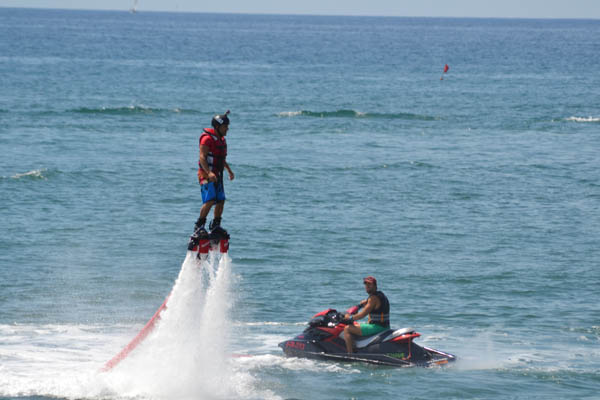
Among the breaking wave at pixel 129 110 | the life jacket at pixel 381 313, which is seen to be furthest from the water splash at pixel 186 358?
the breaking wave at pixel 129 110

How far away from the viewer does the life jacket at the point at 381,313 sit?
19.9 meters

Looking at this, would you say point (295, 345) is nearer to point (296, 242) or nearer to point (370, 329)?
point (370, 329)

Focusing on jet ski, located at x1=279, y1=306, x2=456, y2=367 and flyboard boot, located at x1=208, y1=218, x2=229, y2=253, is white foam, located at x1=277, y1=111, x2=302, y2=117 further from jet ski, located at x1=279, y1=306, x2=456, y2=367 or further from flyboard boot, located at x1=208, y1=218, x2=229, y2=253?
flyboard boot, located at x1=208, y1=218, x2=229, y2=253

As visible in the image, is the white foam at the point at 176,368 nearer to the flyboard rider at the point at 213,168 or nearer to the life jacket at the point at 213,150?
the flyboard rider at the point at 213,168

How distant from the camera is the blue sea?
1959cm

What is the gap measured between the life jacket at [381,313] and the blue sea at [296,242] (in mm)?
1160

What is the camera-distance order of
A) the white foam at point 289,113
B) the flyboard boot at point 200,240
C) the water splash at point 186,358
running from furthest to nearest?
the white foam at point 289,113, the water splash at point 186,358, the flyboard boot at point 200,240

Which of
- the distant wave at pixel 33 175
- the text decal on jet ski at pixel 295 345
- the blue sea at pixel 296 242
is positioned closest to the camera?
the blue sea at pixel 296 242

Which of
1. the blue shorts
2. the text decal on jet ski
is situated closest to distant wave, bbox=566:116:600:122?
the text decal on jet ski

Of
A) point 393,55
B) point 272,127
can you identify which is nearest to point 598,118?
point 272,127

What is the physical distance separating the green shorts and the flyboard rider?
582 centimetres

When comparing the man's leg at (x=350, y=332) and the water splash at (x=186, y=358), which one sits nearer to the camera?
the water splash at (x=186, y=358)

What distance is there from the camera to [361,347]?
67.7 ft

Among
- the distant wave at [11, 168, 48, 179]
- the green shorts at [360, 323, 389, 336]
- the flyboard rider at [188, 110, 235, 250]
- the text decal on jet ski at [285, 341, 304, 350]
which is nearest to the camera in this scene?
→ the flyboard rider at [188, 110, 235, 250]
